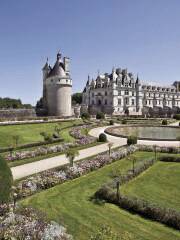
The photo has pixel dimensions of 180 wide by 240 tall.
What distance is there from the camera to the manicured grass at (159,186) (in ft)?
34.5

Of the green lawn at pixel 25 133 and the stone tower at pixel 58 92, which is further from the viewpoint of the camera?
the stone tower at pixel 58 92

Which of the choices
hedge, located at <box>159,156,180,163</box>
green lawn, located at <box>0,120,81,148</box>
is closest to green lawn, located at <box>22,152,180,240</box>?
hedge, located at <box>159,156,180,163</box>

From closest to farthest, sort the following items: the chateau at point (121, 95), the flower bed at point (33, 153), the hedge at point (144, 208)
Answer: the hedge at point (144, 208) → the flower bed at point (33, 153) → the chateau at point (121, 95)

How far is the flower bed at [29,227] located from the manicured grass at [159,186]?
4.49 m

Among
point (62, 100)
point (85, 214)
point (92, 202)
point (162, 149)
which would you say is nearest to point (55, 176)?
point (92, 202)

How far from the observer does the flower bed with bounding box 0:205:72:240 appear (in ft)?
21.6

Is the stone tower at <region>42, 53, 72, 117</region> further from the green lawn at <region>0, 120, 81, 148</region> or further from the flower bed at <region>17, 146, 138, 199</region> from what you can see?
the flower bed at <region>17, 146, 138, 199</region>

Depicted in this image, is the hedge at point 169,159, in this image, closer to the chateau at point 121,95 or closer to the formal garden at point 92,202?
the formal garden at point 92,202

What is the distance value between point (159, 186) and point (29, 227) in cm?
687

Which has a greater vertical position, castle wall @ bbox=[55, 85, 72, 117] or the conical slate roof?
the conical slate roof

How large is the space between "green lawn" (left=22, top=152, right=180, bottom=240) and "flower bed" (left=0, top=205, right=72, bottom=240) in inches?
36.6

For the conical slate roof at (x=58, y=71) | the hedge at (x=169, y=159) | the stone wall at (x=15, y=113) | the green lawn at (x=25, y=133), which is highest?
the conical slate roof at (x=58, y=71)

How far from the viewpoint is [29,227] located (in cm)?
703

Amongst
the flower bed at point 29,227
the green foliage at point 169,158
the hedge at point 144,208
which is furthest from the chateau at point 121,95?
the flower bed at point 29,227
